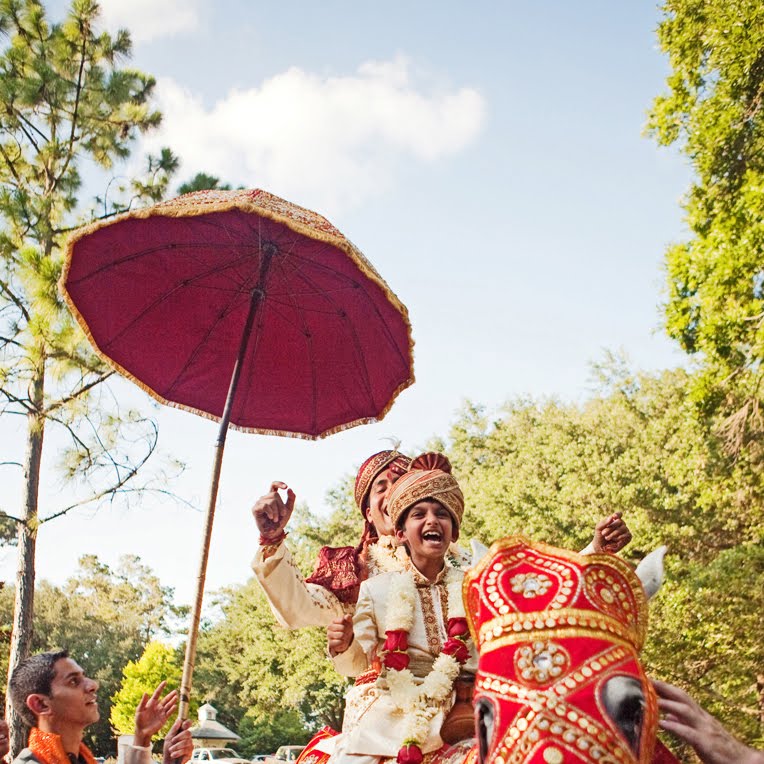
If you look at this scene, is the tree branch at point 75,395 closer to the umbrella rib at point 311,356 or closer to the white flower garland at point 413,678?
the umbrella rib at point 311,356

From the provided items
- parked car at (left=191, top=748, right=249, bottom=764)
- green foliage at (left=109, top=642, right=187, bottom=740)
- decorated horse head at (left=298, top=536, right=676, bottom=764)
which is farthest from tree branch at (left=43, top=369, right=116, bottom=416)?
green foliage at (left=109, top=642, right=187, bottom=740)

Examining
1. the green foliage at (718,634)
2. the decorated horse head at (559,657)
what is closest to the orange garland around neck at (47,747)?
the decorated horse head at (559,657)

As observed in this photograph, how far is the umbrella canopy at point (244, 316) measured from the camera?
169 inches

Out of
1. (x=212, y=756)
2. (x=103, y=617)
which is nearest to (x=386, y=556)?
(x=212, y=756)

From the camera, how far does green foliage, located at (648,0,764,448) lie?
10672 millimetres

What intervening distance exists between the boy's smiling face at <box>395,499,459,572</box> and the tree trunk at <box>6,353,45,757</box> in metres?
9.36

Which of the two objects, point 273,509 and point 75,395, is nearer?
point 273,509

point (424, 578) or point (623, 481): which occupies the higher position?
point (623, 481)

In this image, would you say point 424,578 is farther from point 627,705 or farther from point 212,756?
point 212,756

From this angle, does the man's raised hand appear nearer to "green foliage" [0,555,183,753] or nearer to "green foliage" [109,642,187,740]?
"green foliage" [109,642,187,740]

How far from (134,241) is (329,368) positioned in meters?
1.31

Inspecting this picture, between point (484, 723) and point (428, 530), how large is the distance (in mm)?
1738

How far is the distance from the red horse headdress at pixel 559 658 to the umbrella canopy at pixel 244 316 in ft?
7.66

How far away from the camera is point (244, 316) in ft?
15.8
